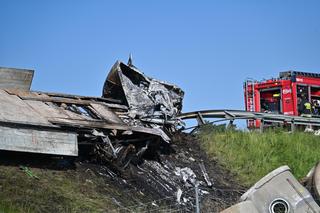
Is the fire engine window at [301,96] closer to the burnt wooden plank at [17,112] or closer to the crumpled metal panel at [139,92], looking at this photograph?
the crumpled metal panel at [139,92]

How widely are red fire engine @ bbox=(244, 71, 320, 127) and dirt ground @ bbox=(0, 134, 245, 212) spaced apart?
9.28 metres

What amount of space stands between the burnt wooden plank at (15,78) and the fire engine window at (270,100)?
1245 centimetres

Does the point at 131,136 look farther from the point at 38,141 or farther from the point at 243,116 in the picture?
the point at 243,116

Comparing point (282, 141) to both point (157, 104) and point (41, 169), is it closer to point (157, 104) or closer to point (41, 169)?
point (157, 104)

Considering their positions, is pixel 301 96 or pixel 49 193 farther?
pixel 301 96

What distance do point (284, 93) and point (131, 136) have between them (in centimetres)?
1164

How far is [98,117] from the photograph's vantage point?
13.0 metres

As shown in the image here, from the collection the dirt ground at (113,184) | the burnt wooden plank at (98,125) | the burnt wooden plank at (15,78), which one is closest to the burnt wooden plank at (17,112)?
the burnt wooden plank at (98,125)

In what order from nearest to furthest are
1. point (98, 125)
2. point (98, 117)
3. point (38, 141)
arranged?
point (38, 141) < point (98, 125) < point (98, 117)

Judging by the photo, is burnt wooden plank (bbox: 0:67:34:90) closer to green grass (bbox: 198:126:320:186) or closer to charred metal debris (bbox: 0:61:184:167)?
charred metal debris (bbox: 0:61:184:167)

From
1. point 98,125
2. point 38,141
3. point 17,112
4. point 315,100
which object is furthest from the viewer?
point 315,100

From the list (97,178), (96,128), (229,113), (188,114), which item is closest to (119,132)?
(96,128)

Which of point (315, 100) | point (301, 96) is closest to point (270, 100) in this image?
point (301, 96)

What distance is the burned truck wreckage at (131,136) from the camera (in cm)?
1034
